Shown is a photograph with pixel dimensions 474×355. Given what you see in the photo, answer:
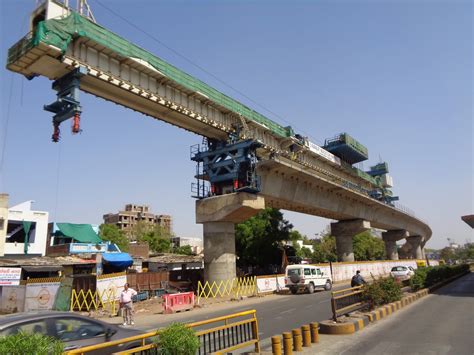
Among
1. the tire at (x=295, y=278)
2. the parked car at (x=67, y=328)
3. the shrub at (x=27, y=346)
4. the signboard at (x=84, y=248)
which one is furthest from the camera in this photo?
the signboard at (x=84, y=248)

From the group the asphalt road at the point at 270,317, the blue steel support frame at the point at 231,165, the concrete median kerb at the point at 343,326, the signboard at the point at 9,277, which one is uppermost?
the blue steel support frame at the point at 231,165

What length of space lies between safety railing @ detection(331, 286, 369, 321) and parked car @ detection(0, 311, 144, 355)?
7.23 m

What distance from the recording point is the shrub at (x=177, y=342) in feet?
20.4

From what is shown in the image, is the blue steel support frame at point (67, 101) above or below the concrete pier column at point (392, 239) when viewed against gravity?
above

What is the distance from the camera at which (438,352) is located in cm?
873

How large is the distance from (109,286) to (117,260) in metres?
9.01

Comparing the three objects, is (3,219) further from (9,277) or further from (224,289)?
(224,289)

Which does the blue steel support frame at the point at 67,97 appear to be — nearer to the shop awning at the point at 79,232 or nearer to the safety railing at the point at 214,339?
the safety railing at the point at 214,339

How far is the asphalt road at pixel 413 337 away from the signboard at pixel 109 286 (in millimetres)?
14849

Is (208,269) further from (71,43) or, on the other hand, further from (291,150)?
(71,43)

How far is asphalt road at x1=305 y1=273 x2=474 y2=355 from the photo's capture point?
30.0ft

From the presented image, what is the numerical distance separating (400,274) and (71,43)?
1252 inches

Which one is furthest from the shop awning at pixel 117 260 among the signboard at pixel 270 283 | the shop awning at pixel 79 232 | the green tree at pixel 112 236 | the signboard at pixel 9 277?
the green tree at pixel 112 236

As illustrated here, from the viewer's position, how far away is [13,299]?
21.5m
